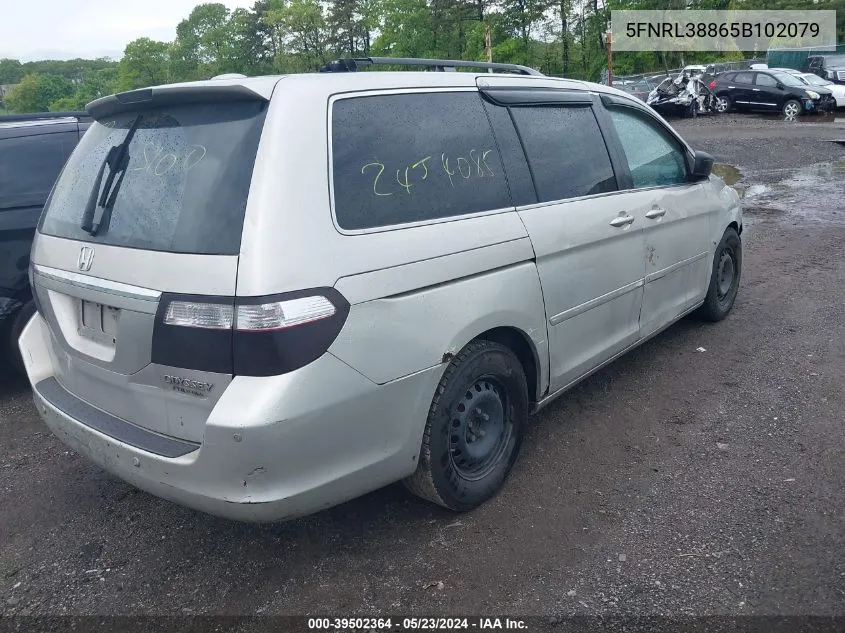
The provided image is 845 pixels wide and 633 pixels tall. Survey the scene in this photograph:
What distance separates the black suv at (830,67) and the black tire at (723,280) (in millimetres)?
27533

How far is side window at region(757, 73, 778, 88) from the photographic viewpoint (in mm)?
24328

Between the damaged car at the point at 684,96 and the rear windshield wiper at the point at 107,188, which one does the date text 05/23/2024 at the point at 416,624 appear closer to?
the rear windshield wiper at the point at 107,188

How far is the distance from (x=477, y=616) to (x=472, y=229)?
154cm

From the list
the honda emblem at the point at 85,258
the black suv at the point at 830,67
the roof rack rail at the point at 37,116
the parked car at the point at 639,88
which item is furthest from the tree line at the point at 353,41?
the black suv at the point at 830,67

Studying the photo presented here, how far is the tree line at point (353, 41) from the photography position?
4881 cm

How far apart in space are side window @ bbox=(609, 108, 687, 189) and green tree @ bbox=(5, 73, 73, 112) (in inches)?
3354

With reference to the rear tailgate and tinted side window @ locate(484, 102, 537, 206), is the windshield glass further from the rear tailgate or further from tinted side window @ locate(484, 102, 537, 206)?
the rear tailgate

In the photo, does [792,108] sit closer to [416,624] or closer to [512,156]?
[512,156]

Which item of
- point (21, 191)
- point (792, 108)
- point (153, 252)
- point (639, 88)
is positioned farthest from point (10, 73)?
point (153, 252)

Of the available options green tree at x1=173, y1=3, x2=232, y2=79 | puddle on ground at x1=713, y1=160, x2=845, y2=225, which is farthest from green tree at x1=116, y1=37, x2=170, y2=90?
puddle on ground at x1=713, y1=160, x2=845, y2=225

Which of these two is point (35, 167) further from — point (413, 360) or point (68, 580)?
point (413, 360)

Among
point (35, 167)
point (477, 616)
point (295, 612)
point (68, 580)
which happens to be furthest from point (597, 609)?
point (35, 167)

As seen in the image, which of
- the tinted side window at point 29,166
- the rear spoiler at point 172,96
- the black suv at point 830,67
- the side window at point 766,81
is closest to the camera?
the rear spoiler at point 172,96

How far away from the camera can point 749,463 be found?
3498mm
